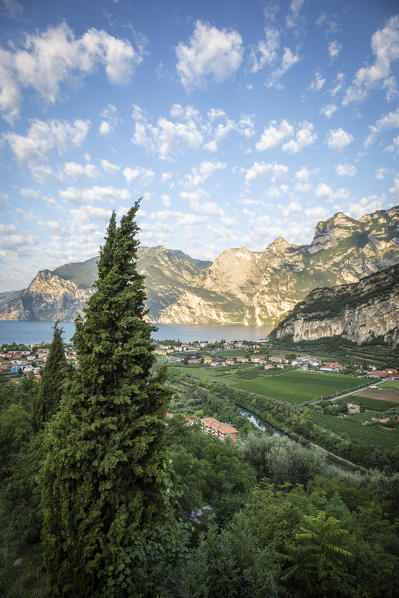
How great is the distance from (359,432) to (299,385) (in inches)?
883

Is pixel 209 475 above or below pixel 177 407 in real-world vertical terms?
above

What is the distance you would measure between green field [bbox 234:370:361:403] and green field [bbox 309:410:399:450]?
7.92 metres

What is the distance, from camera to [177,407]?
37.2 metres

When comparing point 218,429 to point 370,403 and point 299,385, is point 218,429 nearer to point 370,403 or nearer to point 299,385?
point 370,403

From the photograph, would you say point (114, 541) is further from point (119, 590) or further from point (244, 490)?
point (244, 490)

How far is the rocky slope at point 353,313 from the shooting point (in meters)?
88.4

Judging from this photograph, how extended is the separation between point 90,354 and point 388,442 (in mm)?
34660

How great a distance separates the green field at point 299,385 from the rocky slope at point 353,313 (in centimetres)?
4126

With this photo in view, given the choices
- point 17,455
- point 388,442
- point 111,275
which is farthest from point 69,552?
point 388,442

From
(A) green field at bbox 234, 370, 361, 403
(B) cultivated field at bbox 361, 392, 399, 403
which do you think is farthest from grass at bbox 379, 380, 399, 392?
(A) green field at bbox 234, 370, 361, 403

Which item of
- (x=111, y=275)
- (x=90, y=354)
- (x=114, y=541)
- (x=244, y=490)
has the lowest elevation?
(x=244, y=490)

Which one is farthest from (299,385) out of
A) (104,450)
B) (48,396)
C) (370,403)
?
(104,450)

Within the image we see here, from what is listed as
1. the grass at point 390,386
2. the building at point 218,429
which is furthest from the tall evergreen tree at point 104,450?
the grass at point 390,386

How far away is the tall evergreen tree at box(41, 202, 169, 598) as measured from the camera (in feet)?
14.7
